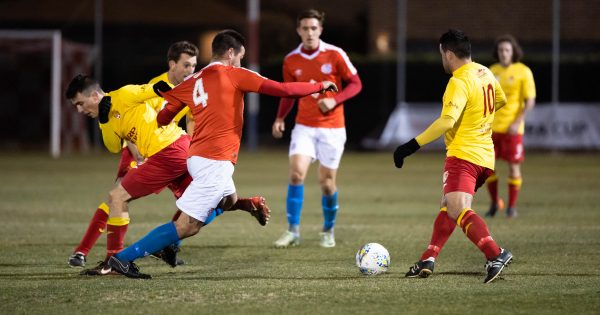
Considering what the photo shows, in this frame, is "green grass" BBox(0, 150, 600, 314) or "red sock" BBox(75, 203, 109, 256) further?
"red sock" BBox(75, 203, 109, 256)

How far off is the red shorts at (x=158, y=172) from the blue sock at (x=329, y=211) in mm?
2149

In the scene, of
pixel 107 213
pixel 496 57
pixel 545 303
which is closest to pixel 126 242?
pixel 107 213

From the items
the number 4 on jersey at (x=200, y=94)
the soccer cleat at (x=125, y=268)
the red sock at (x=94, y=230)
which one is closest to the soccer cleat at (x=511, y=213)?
the red sock at (x=94, y=230)

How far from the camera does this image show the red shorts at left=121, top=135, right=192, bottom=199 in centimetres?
771

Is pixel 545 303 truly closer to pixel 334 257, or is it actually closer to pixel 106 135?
pixel 334 257

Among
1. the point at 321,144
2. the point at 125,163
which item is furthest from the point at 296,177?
the point at 125,163

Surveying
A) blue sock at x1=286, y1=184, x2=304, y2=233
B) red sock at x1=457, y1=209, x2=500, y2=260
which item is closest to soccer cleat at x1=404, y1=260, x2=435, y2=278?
red sock at x1=457, y1=209, x2=500, y2=260

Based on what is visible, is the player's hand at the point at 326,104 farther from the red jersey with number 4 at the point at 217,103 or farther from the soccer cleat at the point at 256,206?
the red jersey with number 4 at the point at 217,103

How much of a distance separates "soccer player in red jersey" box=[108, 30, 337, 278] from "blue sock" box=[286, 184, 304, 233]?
2410 millimetres

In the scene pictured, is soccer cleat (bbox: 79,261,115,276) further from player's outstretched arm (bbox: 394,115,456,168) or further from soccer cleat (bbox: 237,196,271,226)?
player's outstretched arm (bbox: 394,115,456,168)

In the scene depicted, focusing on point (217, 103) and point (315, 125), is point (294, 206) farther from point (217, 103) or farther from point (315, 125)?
point (217, 103)

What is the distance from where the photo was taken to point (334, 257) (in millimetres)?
8820

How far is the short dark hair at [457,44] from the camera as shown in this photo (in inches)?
297

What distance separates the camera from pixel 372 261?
764 centimetres
